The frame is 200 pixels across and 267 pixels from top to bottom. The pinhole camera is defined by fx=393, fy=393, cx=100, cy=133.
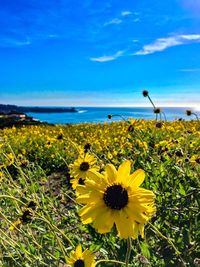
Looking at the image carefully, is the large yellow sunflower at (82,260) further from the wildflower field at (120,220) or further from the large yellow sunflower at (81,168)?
the large yellow sunflower at (81,168)

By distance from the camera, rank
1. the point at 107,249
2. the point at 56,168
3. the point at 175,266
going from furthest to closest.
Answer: the point at 56,168 → the point at 107,249 → the point at 175,266

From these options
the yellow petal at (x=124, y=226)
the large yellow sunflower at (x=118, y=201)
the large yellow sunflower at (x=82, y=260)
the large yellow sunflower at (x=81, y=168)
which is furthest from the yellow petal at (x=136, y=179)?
the large yellow sunflower at (x=81, y=168)

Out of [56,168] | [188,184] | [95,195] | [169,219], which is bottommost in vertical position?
[56,168]

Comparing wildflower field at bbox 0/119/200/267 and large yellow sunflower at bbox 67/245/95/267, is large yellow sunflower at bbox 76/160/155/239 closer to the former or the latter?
wildflower field at bbox 0/119/200/267

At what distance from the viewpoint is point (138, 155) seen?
3.39m

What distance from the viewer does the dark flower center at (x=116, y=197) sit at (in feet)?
4.27

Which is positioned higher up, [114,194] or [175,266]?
[114,194]

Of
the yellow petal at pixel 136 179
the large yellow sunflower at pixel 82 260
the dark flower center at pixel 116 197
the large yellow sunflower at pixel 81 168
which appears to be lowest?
the large yellow sunflower at pixel 82 260

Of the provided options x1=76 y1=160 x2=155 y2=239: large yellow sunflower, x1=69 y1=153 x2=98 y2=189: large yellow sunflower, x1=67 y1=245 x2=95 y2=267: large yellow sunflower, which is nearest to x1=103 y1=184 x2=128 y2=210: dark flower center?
x1=76 y1=160 x2=155 y2=239: large yellow sunflower

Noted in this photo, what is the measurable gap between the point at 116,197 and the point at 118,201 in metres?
0.02

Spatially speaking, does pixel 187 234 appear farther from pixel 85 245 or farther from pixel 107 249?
pixel 85 245

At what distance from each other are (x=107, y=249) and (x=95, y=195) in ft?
3.68

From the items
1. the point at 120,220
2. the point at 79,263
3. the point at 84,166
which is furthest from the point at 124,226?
the point at 84,166

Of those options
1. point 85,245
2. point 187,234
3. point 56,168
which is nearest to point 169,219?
point 187,234
